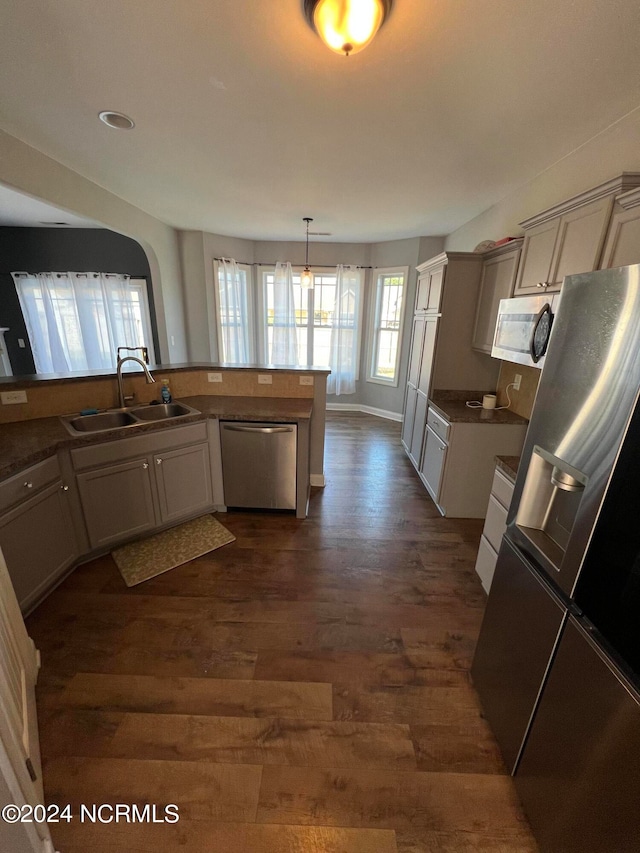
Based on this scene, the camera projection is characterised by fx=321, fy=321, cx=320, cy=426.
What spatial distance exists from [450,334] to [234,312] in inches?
139

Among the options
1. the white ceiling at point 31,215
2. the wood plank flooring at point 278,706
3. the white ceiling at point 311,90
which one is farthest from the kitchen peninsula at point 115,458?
the white ceiling at point 31,215

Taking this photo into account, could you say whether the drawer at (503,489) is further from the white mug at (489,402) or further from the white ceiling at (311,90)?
the white ceiling at (311,90)

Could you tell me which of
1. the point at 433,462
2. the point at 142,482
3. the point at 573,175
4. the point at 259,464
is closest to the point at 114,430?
the point at 142,482

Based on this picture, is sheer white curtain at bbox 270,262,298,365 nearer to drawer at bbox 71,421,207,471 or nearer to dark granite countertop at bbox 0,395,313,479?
dark granite countertop at bbox 0,395,313,479

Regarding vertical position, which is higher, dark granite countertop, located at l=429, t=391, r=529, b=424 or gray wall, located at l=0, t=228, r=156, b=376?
gray wall, located at l=0, t=228, r=156, b=376

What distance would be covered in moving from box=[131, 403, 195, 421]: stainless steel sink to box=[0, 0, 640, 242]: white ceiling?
72.3 inches

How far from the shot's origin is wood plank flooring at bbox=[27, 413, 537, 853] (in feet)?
3.61

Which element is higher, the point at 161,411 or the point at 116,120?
the point at 116,120

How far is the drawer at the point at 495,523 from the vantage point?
1.85 meters

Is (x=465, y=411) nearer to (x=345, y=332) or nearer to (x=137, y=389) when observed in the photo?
(x=137, y=389)

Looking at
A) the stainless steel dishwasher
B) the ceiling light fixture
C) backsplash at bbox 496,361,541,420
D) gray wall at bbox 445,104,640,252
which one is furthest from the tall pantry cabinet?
the ceiling light fixture

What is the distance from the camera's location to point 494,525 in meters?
1.95

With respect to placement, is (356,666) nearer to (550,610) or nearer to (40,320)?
(550,610)

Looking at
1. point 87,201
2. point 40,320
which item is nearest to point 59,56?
point 87,201
